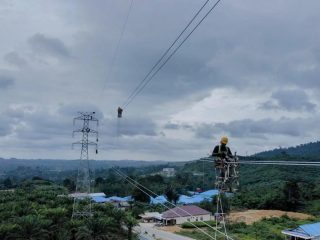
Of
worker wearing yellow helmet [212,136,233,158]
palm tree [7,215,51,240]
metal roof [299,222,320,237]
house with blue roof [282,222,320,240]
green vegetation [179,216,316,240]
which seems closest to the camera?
worker wearing yellow helmet [212,136,233,158]

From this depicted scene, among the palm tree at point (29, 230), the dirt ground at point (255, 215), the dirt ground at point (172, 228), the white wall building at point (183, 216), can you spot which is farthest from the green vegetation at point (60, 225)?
the dirt ground at point (255, 215)

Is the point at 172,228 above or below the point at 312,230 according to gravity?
below

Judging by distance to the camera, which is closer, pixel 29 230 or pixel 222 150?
pixel 222 150

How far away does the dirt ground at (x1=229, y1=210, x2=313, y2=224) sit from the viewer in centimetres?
5672

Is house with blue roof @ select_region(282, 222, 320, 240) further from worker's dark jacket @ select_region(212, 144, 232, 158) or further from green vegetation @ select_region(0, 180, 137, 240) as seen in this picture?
worker's dark jacket @ select_region(212, 144, 232, 158)

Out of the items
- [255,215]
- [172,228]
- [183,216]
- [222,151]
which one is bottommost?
[172,228]

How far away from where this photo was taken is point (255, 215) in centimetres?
6016

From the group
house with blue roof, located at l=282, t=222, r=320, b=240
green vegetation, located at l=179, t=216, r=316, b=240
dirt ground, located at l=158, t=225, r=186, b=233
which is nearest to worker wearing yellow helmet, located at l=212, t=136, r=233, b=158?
house with blue roof, located at l=282, t=222, r=320, b=240

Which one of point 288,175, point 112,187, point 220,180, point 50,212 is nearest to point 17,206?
point 50,212

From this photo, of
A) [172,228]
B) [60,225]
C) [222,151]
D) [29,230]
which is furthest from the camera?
[172,228]

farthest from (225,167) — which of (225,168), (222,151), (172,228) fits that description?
(172,228)

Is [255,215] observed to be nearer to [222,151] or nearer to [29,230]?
[29,230]

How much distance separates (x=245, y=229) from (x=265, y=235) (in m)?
4.81

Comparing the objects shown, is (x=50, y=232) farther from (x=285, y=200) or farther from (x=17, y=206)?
(x=285, y=200)
